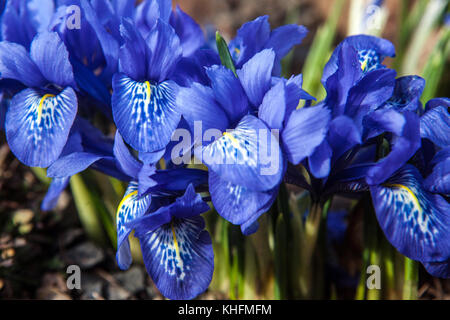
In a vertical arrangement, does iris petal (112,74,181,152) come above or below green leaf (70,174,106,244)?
above

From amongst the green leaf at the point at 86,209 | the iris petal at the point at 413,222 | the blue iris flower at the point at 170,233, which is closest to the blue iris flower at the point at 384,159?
the iris petal at the point at 413,222

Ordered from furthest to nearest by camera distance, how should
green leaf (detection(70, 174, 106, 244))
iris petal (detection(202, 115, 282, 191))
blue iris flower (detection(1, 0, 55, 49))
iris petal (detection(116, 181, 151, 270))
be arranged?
green leaf (detection(70, 174, 106, 244))
blue iris flower (detection(1, 0, 55, 49))
iris petal (detection(116, 181, 151, 270))
iris petal (detection(202, 115, 282, 191))

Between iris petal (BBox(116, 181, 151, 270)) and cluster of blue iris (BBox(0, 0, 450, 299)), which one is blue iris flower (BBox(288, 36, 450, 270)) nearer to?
cluster of blue iris (BBox(0, 0, 450, 299))

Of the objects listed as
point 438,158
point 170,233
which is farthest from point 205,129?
point 438,158

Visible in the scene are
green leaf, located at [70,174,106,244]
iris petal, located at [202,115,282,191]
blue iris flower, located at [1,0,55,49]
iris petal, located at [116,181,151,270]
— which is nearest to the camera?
iris petal, located at [202,115,282,191]

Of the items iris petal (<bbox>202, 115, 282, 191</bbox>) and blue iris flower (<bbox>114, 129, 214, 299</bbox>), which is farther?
blue iris flower (<bbox>114, 129, 214, 299</bbox>)

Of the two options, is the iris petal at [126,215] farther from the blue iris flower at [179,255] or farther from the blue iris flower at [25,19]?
the blue iris flower at [25,19]

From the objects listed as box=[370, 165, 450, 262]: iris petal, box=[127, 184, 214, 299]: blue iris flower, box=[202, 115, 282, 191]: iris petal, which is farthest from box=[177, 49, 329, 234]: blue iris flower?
box=[370, 165, 450, 262]: iris petal
